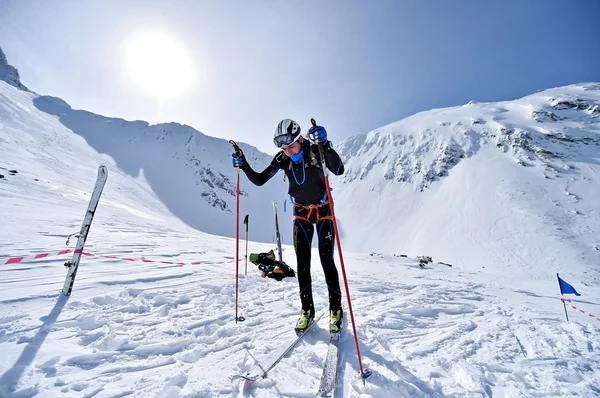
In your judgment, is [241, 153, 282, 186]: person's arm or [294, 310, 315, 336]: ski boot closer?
[294, 310, 315, 336]: ski boot

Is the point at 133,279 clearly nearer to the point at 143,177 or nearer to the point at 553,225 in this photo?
the point at 553,225

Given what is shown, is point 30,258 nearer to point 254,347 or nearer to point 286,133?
point 254,347

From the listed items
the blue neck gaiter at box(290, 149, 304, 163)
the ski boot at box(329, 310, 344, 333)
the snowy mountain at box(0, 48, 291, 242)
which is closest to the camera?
the ski boot at box(329, 310, 344, 333)

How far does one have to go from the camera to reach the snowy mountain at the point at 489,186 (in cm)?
4466

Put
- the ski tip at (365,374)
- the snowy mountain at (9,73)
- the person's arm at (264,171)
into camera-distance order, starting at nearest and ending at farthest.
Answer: the ski tip at (365,374) < the person's arm at (264,171) < the snowy mountain at (9,73)

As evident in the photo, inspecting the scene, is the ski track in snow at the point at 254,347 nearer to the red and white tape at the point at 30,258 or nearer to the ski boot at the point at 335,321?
the ski boot at the point at 335,321

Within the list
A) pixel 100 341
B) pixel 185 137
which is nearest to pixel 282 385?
pixel 100 341

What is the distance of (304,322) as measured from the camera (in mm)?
4172

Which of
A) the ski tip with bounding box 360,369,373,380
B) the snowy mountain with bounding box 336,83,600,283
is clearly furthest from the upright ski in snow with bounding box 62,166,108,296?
the snowy mountain with bounding box 336,83,600,283

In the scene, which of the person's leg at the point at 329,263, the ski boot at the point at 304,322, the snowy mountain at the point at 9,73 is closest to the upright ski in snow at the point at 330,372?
the ski boot at the point at 304,322

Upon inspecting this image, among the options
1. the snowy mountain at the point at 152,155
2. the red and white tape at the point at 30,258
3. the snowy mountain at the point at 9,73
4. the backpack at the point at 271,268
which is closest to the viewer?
the red and white tape at the point at 30,258

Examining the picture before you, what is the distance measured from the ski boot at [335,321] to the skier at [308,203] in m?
0.12

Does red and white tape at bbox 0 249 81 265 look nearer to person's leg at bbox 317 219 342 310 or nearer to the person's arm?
the person's arm

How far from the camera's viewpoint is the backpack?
786 cm
